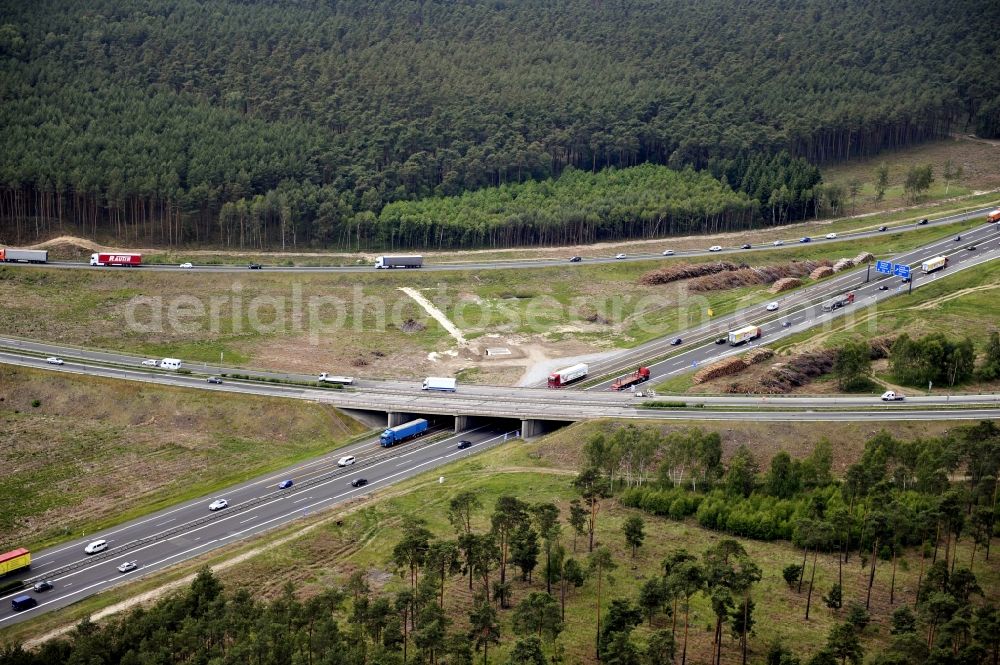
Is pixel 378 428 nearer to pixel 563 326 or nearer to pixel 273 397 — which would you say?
pixel 273 397

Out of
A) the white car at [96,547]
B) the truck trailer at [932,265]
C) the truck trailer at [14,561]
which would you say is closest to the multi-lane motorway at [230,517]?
the white car at [96,547]

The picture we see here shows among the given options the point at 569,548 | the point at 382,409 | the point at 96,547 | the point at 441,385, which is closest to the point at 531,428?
the point at 441,385

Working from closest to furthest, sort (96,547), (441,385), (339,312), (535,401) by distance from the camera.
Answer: (96,547) → (535,401) → (441,385) → (339,312)

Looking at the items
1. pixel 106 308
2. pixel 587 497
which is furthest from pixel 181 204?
pixel 587 497

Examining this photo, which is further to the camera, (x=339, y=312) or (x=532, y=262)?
(x=532, y=262)

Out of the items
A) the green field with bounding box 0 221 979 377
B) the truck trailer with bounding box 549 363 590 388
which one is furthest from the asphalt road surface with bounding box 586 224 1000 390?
the green field with bounding box 0 221 979 377

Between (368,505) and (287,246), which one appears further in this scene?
(287,246)

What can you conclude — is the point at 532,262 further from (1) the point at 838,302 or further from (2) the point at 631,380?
(2) the point at 631,380
